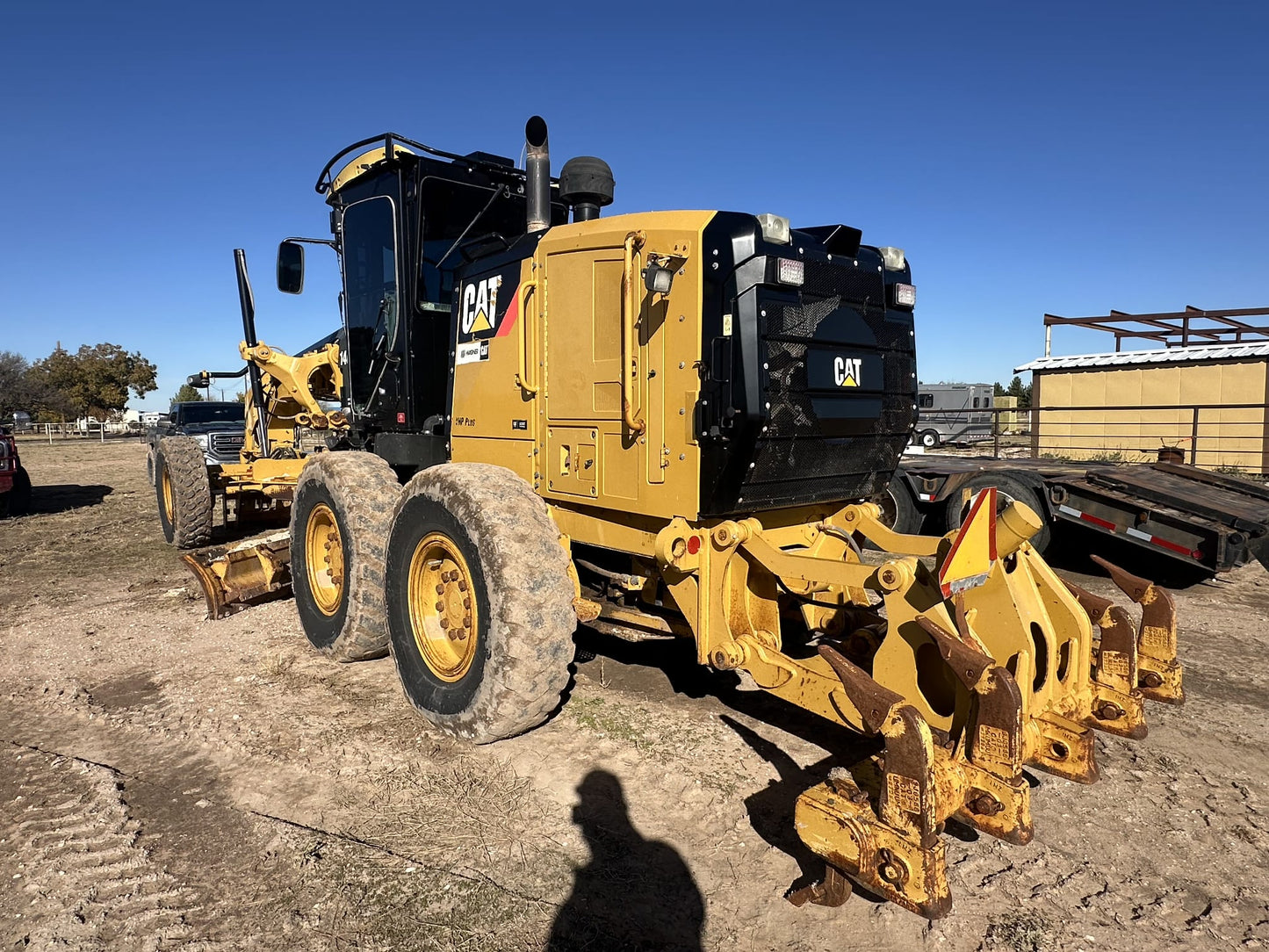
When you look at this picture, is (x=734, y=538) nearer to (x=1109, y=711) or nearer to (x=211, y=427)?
(x=1109, y=711)

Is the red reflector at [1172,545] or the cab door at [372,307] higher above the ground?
the cab door at [372,307]

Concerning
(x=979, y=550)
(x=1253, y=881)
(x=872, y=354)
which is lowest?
(x=1253, y=881)

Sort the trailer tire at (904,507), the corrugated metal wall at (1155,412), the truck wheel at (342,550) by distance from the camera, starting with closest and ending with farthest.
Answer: the truck wheel at (342,550) → the trailer tire at (904,507) → the corrugated metal wall at (1155,412)

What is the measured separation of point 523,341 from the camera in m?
4.54

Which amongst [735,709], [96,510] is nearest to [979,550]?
[735,709]

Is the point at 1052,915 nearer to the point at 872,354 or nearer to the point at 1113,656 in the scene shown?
the point at 1113,656

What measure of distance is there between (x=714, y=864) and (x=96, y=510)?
14.4 m

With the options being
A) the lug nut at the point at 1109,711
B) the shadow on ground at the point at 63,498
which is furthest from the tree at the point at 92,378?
the lug nut at the point at 1109,711

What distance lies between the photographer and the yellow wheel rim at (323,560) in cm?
570

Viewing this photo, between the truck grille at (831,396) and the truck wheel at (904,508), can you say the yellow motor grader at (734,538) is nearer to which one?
the truck grille at (831,396)

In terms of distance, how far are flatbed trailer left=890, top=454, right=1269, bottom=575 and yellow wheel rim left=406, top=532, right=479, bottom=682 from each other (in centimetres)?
544

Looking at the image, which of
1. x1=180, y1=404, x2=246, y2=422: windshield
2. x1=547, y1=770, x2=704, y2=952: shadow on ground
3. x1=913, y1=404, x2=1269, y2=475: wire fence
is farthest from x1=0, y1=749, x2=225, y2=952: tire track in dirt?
x1=913, y1=404, x2=1269, y2=475: wire fence

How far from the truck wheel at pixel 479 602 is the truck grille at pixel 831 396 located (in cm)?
109

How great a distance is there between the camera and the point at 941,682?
3344mm
